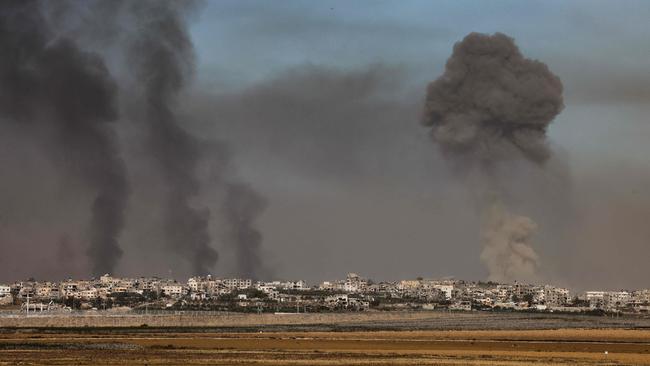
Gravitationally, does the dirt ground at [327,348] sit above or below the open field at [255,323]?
below

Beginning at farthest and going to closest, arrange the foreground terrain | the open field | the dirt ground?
the open field, the foreground terrain, the dirt ground

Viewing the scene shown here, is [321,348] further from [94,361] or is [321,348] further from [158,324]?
[158,324]

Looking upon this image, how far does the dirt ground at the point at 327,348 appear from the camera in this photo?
243 ft

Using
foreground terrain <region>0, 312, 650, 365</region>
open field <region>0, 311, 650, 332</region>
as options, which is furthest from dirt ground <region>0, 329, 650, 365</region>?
open field <region>0, 311, 650, 332</region>

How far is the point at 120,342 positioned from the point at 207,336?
517 inches

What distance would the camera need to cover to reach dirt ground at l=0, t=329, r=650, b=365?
73.9 meters

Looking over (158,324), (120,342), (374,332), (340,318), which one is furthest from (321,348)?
(340,318)

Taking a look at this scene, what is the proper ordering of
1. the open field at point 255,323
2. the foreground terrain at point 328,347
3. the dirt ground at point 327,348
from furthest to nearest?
the open field at point 255,323 < the foreground terrain at point 328,347 < the dirt ground at point 327,348

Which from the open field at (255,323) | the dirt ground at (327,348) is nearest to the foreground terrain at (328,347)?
the dirt ground at (327,348)

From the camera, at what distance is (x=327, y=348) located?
287 ft

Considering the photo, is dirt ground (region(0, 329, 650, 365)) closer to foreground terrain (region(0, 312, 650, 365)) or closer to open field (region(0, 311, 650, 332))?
foreground terrain (region(0, 312, 650, 365))

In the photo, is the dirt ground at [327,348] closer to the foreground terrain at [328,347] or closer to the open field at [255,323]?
the foreground terrain at [328,347]

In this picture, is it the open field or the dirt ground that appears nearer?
the dirt ground

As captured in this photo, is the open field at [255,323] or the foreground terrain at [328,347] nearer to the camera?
the foreground terrain at [328,347]
